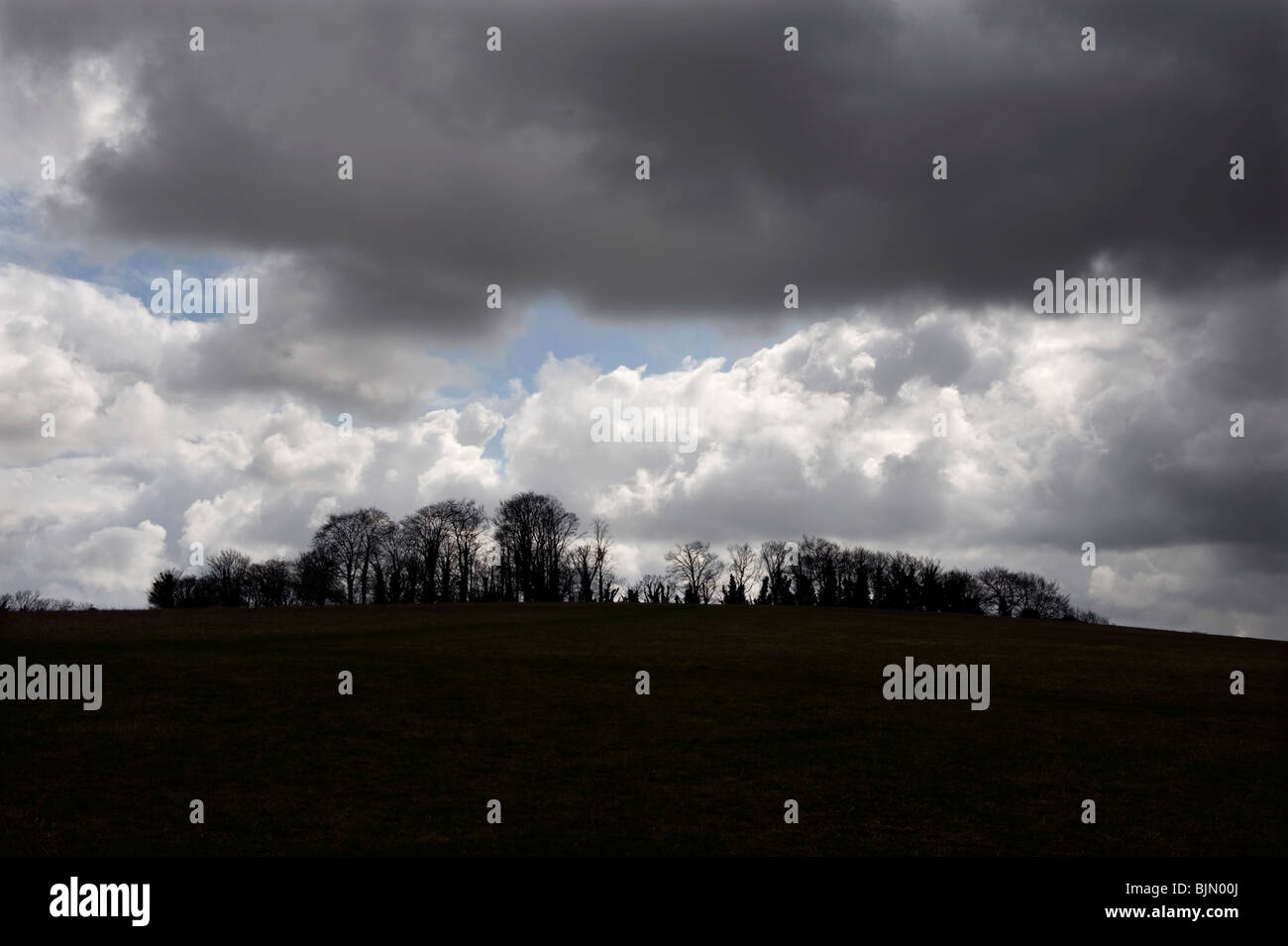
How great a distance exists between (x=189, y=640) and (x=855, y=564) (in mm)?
134359

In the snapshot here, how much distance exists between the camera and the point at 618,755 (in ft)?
96.8

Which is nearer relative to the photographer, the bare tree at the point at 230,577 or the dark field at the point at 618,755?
the dark field at the point at 618,755

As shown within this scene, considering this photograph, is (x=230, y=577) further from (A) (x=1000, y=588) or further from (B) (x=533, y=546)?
(A) (x=1000, y=588)

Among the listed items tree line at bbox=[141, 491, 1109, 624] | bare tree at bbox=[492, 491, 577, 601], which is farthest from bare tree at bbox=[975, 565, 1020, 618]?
bare tree at bbox=[492, 491, 577, 601]

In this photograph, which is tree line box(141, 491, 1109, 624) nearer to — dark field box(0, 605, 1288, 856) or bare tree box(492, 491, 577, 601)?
bare tree box(492, 491, 577, 601)

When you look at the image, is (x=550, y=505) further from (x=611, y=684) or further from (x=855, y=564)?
(x=611, y=684)

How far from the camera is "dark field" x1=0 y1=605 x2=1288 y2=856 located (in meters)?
22.1

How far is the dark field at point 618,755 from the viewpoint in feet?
72.4

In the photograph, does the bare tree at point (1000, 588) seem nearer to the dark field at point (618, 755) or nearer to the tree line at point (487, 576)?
the tree line at point (487, 576)

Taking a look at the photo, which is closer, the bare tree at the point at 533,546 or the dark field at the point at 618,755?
the dark field at the point at 618,755

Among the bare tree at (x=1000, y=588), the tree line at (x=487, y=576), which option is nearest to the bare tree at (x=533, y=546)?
the tree line at (x=487, y=576)

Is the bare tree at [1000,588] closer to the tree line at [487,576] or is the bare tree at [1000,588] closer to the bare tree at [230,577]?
the tree line at [487,576]

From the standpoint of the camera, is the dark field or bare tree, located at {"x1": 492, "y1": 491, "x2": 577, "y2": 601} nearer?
the dark field
